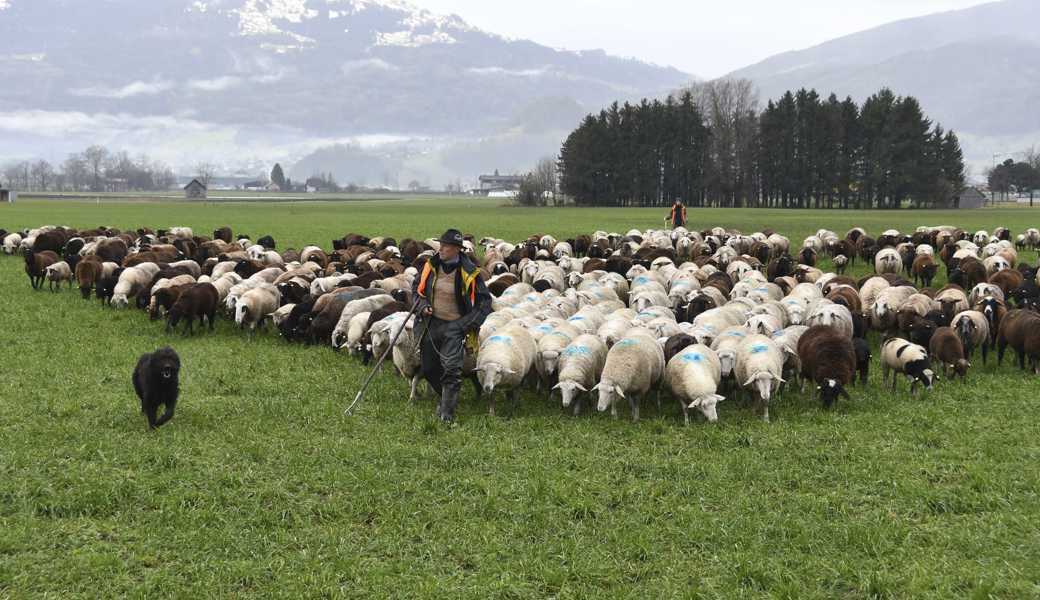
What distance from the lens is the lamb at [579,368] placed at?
10.6 m

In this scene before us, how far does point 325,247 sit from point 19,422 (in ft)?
85.9

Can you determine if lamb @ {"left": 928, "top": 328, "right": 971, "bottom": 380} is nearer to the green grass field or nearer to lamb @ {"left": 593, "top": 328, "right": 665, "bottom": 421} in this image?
the green grass field

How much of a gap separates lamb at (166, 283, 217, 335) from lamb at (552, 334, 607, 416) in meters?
8.80

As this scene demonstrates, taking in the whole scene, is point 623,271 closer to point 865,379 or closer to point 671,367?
point 865,379

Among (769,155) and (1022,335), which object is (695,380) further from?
(769,155)

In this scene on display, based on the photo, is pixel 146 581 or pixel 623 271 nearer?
pixel 146 581

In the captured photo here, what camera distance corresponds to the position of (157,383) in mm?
9570

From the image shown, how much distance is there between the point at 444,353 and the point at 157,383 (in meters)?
3.50

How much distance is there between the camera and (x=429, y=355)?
10.6 metres

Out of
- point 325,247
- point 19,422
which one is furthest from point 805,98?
point 19,422

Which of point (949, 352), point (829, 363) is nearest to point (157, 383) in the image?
point (829, 363)

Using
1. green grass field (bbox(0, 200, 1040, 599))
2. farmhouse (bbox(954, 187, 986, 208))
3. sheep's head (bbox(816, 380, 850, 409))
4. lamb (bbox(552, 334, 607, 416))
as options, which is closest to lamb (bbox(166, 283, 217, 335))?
green grass field (bbox(0, 200, 1040, 599))

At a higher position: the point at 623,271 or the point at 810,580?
the point at 623,271

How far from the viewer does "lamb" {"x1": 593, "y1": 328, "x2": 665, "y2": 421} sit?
33.8 feet
